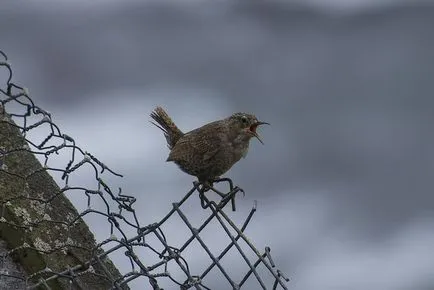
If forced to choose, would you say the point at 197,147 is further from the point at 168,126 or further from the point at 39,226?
the point at 39,226

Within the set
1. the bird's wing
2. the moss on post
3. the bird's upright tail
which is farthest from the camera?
the bird's upright tail

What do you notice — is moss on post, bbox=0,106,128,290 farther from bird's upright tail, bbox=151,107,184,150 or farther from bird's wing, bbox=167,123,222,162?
bird's upright tail, bbox=151,107,184,150

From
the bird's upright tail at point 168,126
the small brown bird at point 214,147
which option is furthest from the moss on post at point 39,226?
the bird's upright tail at point 168,126

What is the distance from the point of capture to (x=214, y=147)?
306 cm

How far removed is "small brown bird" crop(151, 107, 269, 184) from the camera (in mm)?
3037

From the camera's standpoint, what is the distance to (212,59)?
798 centimetres

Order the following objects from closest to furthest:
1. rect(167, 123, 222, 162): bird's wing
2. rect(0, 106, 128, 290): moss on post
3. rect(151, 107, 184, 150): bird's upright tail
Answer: rect(0, 106, 128, 290): moss on post, rect(167, 123, 222, 162): bird's wing, rect(151, 107, 184, 150): bird's upright tail

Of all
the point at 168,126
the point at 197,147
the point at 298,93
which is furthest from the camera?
the point at 298,93

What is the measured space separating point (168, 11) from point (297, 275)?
3694 millimetres

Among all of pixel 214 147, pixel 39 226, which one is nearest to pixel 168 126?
pixel 214 147

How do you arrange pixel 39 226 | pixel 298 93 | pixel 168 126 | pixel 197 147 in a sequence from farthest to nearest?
pixel 298 93 < pixel 168 126 < pixel 197 147 < pixel 39 226

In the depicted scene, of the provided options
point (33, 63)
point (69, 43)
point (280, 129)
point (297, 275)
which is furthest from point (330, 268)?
point (69, 43)

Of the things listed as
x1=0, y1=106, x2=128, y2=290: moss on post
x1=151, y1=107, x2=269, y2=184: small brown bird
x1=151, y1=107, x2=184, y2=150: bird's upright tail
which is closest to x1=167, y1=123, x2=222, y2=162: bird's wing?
x1=151, y1=107, x2=269, y2=184: small brown bird

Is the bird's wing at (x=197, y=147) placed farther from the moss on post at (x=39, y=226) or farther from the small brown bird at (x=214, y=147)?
the moss on post at (x=39, y=226)
